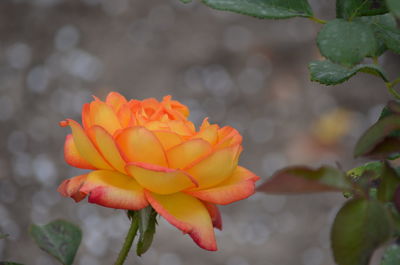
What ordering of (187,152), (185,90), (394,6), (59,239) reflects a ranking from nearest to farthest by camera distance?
(394,6)
(187,152)
(59,239)
(185,90)

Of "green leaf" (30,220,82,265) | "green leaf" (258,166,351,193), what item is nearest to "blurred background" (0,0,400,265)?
"green leaf" (30,220,82,265)

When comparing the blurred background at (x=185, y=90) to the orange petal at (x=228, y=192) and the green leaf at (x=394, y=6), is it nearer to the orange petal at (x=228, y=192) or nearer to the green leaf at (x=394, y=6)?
the orange petal at (x=228, y=192)

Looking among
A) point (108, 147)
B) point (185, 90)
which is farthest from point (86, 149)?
point (185, 90)

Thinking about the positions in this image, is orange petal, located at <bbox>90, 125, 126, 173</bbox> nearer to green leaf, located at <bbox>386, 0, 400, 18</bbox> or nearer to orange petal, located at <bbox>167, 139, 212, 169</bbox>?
orange petal, located at <bbox>167, 139, 212, 169</bbox>

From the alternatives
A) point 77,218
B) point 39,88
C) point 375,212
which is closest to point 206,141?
point 375,212

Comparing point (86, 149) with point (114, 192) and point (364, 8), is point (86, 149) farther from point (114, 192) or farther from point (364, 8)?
point (364, 8)

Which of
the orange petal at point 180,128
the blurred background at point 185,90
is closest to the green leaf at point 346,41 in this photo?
the orange petal at point 180,128

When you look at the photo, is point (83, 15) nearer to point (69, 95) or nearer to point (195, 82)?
point (69, 95)
